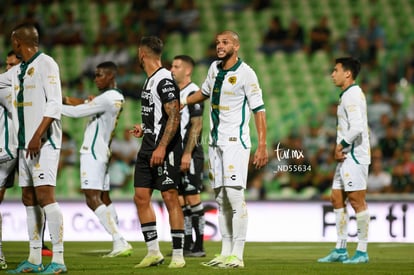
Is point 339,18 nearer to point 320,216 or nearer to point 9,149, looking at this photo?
point 320,216

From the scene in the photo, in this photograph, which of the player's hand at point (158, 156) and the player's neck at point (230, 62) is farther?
the player's neck at point (230, 62)

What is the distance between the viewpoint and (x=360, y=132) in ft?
35.8

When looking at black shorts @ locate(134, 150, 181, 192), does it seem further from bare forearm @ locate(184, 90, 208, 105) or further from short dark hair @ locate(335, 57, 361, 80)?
short dark hair @ locate(335, 57, 361, 80)

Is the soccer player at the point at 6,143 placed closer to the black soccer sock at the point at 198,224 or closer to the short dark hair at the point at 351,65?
the black soccer sock at the point at 198,224

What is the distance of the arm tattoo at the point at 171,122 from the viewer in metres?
9.47

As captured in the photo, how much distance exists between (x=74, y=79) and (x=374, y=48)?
268 inches

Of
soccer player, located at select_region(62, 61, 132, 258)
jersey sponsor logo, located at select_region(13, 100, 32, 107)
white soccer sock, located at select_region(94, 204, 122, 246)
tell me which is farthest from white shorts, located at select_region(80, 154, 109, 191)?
jersey sponsor logo, located at select_region(13, 100, 32, 107)

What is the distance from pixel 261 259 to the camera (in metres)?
11.3

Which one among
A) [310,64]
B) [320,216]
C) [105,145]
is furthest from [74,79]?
[105,145]

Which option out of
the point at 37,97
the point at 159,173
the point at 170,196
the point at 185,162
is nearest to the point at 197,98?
the point at 185,162

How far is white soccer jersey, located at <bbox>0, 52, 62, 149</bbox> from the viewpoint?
8828mm

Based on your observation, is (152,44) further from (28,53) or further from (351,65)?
(351,65)

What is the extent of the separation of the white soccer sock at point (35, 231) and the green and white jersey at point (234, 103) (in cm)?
195

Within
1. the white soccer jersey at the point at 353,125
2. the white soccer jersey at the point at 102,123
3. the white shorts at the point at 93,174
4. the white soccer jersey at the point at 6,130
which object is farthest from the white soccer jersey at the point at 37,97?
the white soccer jersey at the point at 353,125
